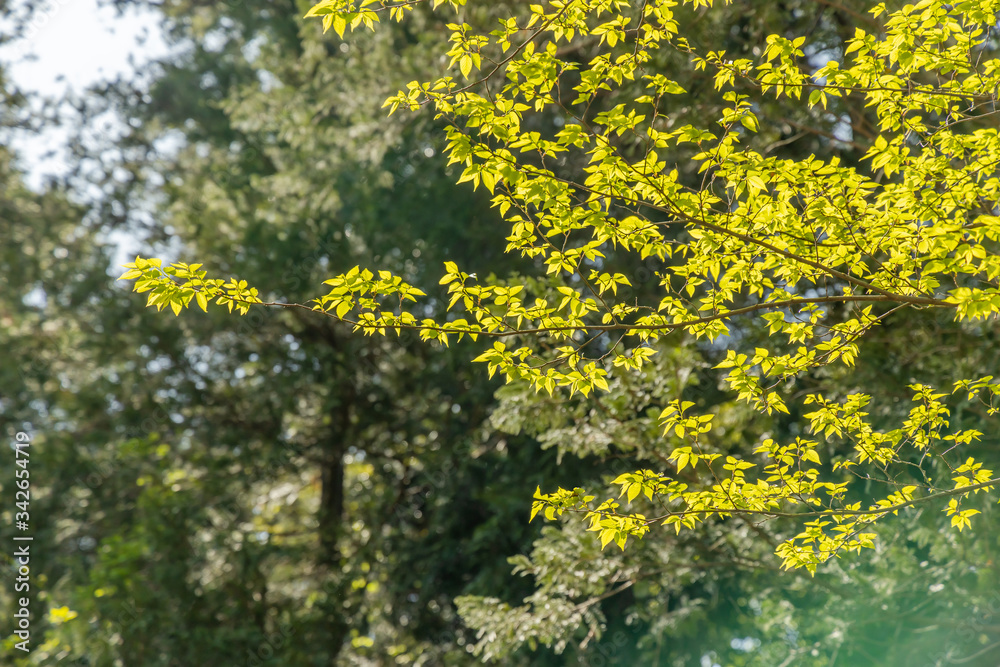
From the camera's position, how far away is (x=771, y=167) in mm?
3162

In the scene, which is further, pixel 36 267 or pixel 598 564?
pixel 36 267

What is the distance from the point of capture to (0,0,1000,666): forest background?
18.5ft

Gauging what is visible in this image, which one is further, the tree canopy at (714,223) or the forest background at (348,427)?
the forest background at (348,427)

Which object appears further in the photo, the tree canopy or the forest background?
the forest background

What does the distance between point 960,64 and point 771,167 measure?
992 mm

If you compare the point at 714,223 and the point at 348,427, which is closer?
the point at 714,223

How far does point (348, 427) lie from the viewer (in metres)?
9.60

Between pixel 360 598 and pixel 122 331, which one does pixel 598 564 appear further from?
pixel 122 331

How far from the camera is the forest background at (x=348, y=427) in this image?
18.5ft

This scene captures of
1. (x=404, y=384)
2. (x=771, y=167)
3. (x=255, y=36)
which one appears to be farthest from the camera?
(x=255, y=36)

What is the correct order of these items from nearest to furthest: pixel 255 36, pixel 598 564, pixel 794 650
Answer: pixel 598 564, pixel 794 650, pixel 255 36

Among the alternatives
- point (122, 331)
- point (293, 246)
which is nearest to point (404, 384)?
point (293, 246)

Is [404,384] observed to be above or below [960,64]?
above

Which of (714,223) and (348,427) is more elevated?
(348,427)
